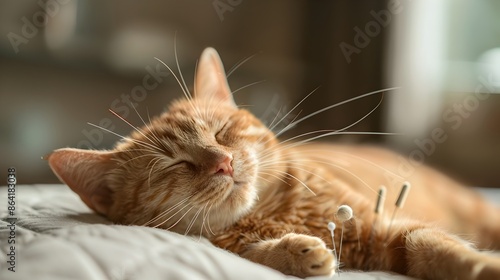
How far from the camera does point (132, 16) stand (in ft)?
9.17

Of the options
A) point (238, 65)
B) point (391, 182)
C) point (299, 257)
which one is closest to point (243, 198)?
point (299, 257)

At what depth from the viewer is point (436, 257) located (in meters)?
0.98

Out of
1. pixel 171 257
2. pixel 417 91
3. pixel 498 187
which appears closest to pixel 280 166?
pixel 171 257

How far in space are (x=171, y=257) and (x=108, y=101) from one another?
2.03 meters

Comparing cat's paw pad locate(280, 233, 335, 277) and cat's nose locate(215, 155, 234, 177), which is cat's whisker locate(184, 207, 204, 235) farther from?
cat's paw pad locate(280, 233, 335, 277)

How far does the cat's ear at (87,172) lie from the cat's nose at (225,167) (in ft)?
1.05

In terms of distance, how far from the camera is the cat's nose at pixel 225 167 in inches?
42.4

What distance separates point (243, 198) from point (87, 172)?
40 centimetres

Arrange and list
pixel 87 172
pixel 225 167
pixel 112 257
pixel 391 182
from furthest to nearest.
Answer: pixel 391 182 < pixel 87 172 < pixel 225 167 < pixel 112 257

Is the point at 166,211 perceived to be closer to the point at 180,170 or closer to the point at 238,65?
the point at 180,170

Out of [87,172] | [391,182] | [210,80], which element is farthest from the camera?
[391,182]

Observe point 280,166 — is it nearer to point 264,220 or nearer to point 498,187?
point 264,220

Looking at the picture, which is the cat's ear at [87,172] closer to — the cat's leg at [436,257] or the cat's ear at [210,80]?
the cat's ear at [210,80]

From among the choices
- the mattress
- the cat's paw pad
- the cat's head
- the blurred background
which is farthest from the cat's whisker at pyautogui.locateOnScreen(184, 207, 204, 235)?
the blurred background
